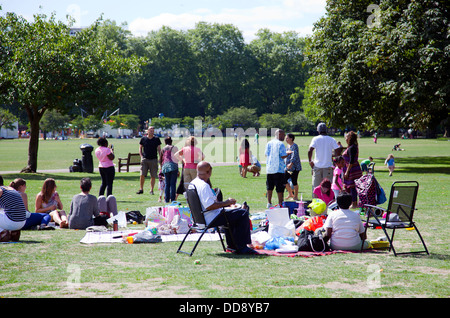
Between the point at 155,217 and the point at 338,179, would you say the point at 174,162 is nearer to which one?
the point at 155,217

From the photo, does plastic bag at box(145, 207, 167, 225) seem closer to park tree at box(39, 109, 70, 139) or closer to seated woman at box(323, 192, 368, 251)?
seated woman at box(323, 192, 368, 251)

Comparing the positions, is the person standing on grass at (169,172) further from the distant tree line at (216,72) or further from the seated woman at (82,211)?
the distant tree line at (216,72)

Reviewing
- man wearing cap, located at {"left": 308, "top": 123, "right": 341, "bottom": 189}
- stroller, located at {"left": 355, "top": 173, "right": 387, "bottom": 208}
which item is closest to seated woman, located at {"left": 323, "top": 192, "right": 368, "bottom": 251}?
stroller, located at {"left": 355, "top": 173, "right": 387, "bottom": 208}

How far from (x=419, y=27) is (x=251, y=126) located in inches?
2907

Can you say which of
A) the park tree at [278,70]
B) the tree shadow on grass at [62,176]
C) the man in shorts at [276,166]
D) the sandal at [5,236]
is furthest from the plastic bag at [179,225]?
the park tree at [278,70]

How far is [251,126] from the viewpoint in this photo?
9644cm

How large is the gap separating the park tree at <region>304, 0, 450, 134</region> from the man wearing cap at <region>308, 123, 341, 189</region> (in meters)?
11.0

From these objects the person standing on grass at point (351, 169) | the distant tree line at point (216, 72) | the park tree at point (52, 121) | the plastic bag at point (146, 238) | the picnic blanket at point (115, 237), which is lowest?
the picnic blanket at point (115, 237)

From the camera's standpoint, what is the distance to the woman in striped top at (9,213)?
824 centimetres

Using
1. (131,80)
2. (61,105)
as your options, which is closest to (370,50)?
(61,105)

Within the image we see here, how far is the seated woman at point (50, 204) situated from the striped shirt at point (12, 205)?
159cm

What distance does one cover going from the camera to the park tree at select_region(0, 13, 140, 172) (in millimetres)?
21531
